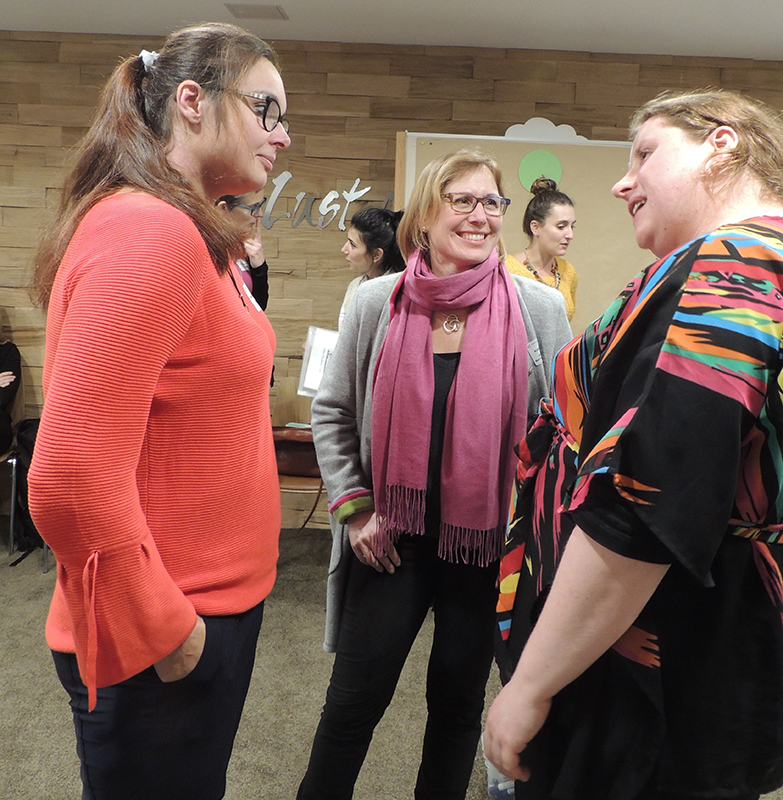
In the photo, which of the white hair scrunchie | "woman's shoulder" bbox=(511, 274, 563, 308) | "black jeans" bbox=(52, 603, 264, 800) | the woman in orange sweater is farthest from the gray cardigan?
the white hair scrunchie

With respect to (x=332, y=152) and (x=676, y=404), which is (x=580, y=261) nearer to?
(x=332, y=152)

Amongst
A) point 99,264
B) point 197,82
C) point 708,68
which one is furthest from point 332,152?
point 99,264

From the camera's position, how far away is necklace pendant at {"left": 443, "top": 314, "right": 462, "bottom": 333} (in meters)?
1.61

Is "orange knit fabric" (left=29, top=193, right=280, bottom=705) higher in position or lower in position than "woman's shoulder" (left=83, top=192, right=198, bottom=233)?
lower

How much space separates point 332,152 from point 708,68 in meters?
2.35

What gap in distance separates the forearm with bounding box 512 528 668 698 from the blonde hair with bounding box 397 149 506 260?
1177mm

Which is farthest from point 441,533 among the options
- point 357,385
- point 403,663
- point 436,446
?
point 357,385

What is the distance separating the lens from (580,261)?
402 cm

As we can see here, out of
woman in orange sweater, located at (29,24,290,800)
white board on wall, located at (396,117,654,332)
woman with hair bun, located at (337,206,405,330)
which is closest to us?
woman in orange sweater, located at (29,24,290,800)

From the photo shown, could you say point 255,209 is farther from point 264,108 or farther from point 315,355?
point 264,108

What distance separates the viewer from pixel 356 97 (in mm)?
4078

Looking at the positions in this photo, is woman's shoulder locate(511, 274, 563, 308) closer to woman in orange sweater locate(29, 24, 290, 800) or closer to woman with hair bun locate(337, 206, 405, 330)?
woman in orange sweater locate(29, 24, 290, 800)

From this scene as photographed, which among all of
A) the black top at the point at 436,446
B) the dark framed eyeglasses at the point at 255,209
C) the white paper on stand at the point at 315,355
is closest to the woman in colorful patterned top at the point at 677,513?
the black top at the point at 436,446

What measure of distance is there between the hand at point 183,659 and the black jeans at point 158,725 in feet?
0.07
